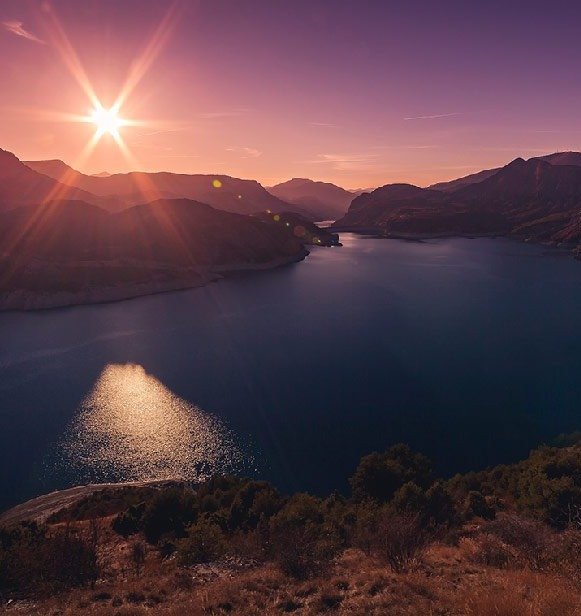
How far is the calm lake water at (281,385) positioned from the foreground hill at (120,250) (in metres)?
8.31

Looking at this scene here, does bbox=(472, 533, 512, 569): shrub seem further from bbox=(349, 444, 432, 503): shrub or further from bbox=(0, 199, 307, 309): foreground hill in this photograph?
bbox=(0, 199, 307, 309): foreground hill

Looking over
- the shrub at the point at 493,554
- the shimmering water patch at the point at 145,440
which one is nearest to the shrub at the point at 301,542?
the shrub at the point at 493,554

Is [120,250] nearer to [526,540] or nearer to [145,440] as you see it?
[145,440]

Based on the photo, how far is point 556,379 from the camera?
50750 mm

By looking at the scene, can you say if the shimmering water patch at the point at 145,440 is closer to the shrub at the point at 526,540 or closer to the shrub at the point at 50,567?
the shrub at the point at 50,567

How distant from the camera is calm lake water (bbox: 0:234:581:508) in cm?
3788

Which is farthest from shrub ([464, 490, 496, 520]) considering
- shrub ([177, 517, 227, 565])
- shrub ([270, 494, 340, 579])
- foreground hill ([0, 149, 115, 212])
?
foreground hill ([0, 149, 115, 212])

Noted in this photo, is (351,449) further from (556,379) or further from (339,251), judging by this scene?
(339,251)

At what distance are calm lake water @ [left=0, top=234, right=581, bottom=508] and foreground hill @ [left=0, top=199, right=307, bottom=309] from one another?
8307 mm

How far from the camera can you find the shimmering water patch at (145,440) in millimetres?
36594

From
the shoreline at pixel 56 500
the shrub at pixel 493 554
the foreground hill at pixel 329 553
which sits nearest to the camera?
the foreground hill at pixel 329 553

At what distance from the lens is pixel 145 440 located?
40.6 metres


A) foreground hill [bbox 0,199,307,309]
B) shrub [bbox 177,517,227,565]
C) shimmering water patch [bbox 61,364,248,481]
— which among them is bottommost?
shimmering water patch [bbox 61,364,248,481]

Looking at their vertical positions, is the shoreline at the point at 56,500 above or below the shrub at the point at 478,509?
below
